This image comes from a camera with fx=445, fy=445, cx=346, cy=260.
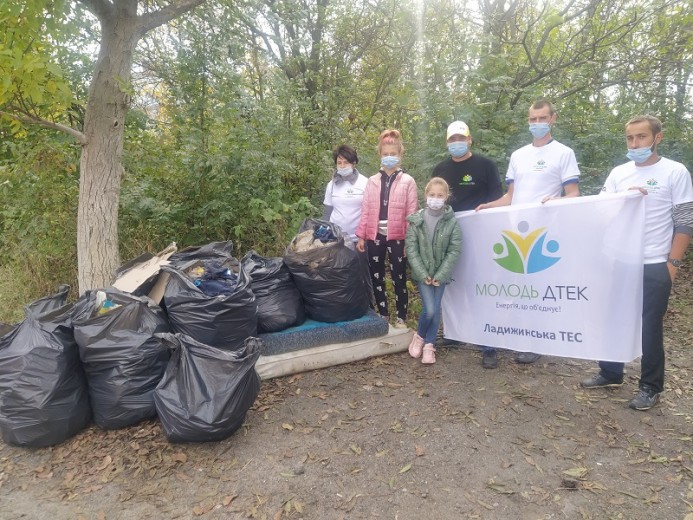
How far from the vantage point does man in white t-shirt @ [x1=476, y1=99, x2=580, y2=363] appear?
3.28 meters

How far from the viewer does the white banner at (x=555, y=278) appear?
2959 millimetres

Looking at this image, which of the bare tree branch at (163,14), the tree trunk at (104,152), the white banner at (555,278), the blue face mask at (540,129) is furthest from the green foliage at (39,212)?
the blue face mask at (540,129)

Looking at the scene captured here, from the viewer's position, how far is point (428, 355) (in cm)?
374

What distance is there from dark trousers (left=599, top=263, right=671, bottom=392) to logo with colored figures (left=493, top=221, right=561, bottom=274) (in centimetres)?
60

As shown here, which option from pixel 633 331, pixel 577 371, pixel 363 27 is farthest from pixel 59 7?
pixel 363 27

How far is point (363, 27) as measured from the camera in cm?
715

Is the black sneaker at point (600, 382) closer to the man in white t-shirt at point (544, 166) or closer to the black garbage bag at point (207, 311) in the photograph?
the man in white t-shirt at point (544, 166)

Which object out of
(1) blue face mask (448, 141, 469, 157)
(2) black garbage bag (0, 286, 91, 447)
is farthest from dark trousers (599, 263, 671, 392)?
(2) black garbage bag (0, 286, 91, 447)

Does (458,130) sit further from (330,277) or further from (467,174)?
(330,277)

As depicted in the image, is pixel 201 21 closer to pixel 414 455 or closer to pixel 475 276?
pixel 475 276

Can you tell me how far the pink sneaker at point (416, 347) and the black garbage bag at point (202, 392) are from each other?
1.61 m

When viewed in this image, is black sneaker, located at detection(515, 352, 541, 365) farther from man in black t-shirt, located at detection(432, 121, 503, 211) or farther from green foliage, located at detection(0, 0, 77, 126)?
green foliage, located at detection(0, 0, 77, 126)

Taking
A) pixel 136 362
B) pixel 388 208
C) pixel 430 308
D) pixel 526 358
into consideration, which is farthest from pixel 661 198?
pixel 136 362

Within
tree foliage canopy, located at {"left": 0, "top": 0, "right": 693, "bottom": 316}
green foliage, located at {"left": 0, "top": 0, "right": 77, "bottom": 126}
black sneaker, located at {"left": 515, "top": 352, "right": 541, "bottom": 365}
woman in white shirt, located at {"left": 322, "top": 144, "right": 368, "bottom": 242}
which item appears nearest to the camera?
green foliage, located at {"left": 0, "top": 0, "right": 77, "bottom": 126}
